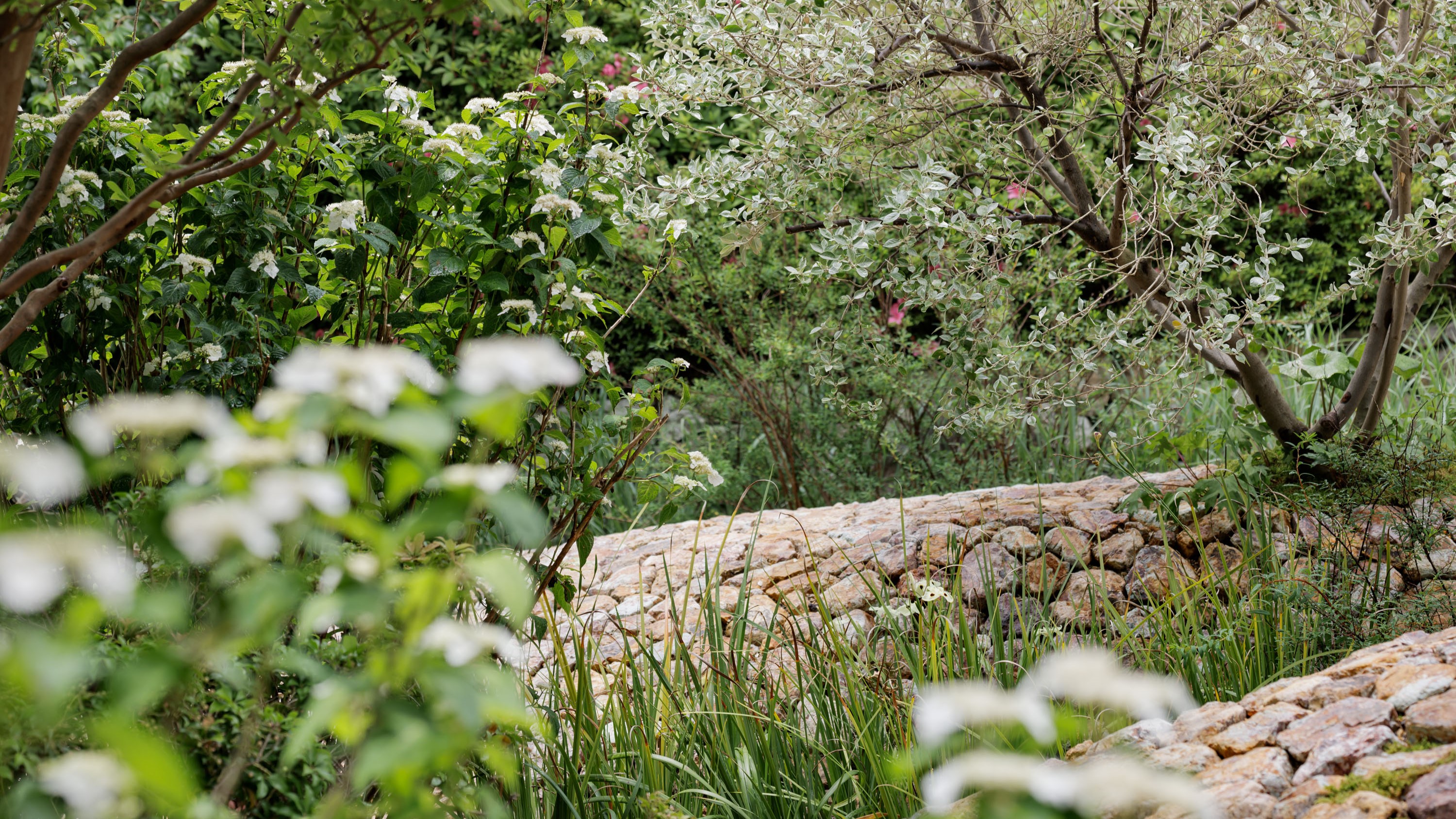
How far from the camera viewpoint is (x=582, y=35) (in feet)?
6.40

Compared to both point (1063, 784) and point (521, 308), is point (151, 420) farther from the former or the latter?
point (521, 308)

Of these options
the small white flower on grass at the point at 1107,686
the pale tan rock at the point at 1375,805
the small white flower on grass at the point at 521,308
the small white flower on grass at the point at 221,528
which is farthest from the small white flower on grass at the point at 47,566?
the pale tan rock at the point at 1375,805

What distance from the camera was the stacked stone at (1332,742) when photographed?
1308 mm

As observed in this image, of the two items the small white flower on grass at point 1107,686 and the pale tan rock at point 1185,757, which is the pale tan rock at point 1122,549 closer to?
the pale tan rock at point 1185,757

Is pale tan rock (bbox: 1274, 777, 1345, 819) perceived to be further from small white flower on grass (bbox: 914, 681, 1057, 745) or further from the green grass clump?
small white flower on grass (bbox: 914, 681, 1057, 745)

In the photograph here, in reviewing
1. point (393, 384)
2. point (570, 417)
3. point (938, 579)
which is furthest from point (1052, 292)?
point (393, 384)

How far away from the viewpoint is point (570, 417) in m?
2.08

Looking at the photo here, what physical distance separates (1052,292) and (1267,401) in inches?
70.5

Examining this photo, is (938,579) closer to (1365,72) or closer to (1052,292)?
(1365,72)

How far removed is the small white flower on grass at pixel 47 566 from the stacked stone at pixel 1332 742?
1.27 meters

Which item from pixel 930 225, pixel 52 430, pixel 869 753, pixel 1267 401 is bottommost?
pixel 869 753

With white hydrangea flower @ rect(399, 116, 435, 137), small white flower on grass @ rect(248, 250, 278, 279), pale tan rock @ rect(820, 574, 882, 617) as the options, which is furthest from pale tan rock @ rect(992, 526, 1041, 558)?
small white flower on grass @ rect(248, 250, 278, 279)

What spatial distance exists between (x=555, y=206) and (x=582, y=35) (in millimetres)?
377

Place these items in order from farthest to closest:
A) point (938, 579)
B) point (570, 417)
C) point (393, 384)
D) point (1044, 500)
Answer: point (1044, 500)
point (938, 579)
point (570, 417)
point (393, 384)
